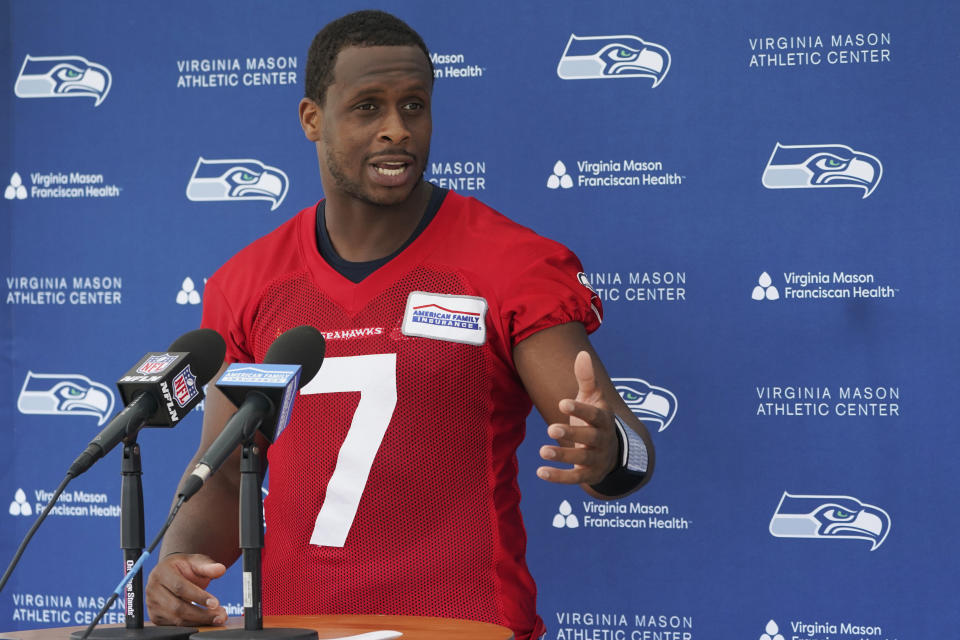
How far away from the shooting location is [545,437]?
265 cm

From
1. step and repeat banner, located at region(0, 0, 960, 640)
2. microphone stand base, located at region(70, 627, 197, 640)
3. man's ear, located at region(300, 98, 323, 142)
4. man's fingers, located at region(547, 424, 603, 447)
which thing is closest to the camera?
microphone stand base, located at region(70, 627, 197, 640)

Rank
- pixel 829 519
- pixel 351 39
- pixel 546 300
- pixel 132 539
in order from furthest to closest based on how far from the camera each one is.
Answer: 1. pixel 829 519
2. pixel 351 39
3. pixel 546 300
4. pixel 132 539

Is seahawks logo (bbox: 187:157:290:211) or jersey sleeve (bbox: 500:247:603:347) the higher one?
seahawks logo (bbox: 187:157:290:211)

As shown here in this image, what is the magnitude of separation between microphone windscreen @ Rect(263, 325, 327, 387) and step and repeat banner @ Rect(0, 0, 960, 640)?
1330 mm

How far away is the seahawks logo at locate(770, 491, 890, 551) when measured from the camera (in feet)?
8.11

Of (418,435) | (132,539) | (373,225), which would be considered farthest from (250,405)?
(373,225)

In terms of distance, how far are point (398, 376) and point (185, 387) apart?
2.00ft

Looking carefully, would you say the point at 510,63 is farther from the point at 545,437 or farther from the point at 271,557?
the point at 271,557

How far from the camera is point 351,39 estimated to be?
2039 mm

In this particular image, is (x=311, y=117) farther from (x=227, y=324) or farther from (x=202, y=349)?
(x=202, y=349)

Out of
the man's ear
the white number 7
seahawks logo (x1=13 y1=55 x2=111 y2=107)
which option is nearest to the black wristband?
the white number 7

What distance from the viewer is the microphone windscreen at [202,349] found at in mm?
1402

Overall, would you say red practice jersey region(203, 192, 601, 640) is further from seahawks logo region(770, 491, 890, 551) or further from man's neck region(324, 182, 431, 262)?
seahawks logo region(770, 491, 890, 551)

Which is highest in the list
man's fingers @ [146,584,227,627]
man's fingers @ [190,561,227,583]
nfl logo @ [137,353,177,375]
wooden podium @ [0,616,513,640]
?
nfl logo @ [137,353,177,375]
